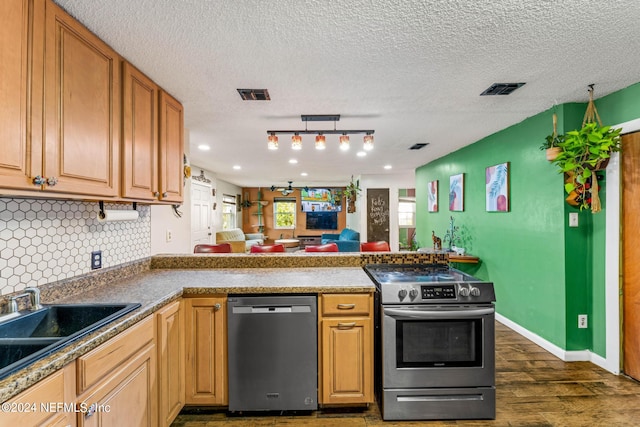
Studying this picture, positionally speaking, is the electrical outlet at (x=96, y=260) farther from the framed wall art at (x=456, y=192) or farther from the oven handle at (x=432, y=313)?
the framed wall art at (x=456, y=192)

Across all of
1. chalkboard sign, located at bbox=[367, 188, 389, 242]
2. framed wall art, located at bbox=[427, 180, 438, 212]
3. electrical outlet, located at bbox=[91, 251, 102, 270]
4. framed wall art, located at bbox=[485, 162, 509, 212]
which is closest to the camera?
electrical outlet, located at bbox=[91, 251, 102, 270]

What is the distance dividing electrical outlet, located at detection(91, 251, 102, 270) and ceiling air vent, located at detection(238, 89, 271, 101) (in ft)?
5.03

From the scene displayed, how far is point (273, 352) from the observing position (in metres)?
2.02

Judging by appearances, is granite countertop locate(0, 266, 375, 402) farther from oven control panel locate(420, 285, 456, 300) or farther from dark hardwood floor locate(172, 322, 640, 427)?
dark hardwood floor locate(172, 322, 640, 427)

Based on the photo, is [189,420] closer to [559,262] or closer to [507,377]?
[507,377]

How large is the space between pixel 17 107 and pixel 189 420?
200cm

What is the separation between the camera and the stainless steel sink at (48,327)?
120 cm

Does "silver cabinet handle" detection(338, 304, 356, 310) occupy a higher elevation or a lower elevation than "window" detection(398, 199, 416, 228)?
lower

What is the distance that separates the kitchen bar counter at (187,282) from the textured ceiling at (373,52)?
1354 millimetres

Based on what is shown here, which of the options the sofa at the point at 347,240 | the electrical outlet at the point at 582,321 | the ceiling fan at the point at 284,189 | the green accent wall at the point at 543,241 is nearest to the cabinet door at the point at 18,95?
the green accent wall at the point at 543,241

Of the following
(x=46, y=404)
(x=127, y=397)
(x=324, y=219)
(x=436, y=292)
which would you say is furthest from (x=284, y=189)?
(x=46, y=404)

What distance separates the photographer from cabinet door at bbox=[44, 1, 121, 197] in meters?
1.33

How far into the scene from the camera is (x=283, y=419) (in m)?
2.05

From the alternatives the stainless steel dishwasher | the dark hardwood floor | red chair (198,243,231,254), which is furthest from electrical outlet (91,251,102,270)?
red chair (198,243,231,254)
